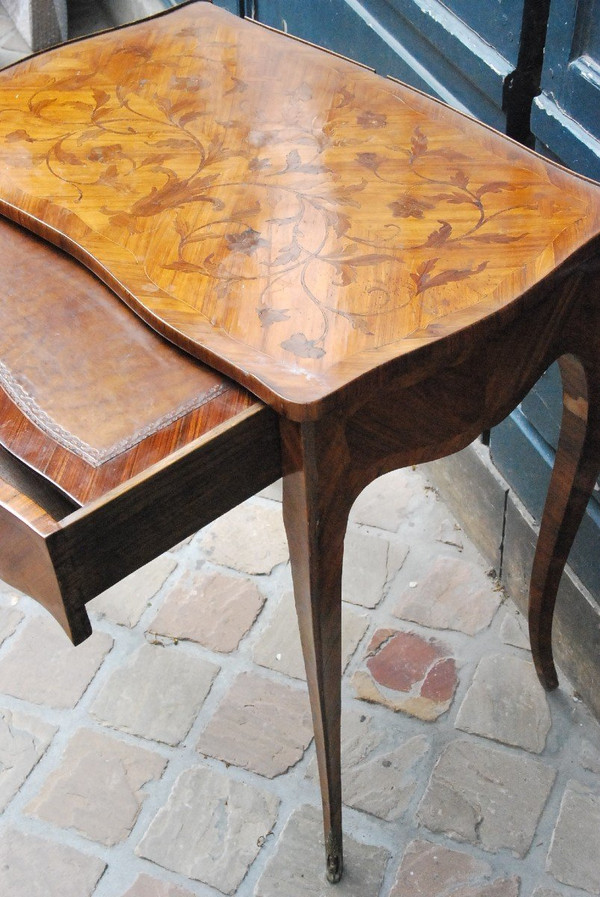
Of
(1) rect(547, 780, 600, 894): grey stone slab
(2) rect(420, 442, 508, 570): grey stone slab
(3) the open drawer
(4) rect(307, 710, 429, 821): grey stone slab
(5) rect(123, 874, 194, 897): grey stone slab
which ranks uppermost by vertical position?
(3) the open drawer

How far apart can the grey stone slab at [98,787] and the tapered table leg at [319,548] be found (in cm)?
40

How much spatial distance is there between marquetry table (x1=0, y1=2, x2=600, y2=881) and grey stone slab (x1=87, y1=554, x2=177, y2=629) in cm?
62

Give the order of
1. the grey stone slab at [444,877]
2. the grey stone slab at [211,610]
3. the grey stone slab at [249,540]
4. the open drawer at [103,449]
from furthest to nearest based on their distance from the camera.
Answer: the grey stone slab at [249,540]
the grey stone slab at [211,610]
the grey stone slab at [444,877]
the open drawer at [103,449]

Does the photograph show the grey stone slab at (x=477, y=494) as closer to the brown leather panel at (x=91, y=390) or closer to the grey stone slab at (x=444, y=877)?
the grey stone slab at (x=444, y=877)

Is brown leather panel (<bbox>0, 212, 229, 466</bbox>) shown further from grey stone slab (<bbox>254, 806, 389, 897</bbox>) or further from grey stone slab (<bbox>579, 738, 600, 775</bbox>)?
grey stone slab (<bbox>579, 738, 600, 775</bbox>)

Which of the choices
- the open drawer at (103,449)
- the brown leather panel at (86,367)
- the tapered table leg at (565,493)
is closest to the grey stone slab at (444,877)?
the tapered table leg at (565,493)

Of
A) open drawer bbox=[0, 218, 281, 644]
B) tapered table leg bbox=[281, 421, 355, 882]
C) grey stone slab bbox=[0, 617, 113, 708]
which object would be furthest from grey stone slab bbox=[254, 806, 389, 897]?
open drawer bbox=[0, 218, 281, 644]

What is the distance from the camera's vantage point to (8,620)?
1.83 m

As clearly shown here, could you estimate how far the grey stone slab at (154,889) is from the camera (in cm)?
142

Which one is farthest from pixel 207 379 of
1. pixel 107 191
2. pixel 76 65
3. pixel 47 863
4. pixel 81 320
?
pixel 47 863

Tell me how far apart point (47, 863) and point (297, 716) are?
0.45 m

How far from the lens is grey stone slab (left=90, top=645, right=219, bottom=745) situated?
164cm

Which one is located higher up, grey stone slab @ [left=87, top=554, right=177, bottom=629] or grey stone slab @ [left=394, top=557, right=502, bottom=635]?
grey stone slab @ [left=394, top=557, right=502, bottom=635]

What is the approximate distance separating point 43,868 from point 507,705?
2.54 ft
